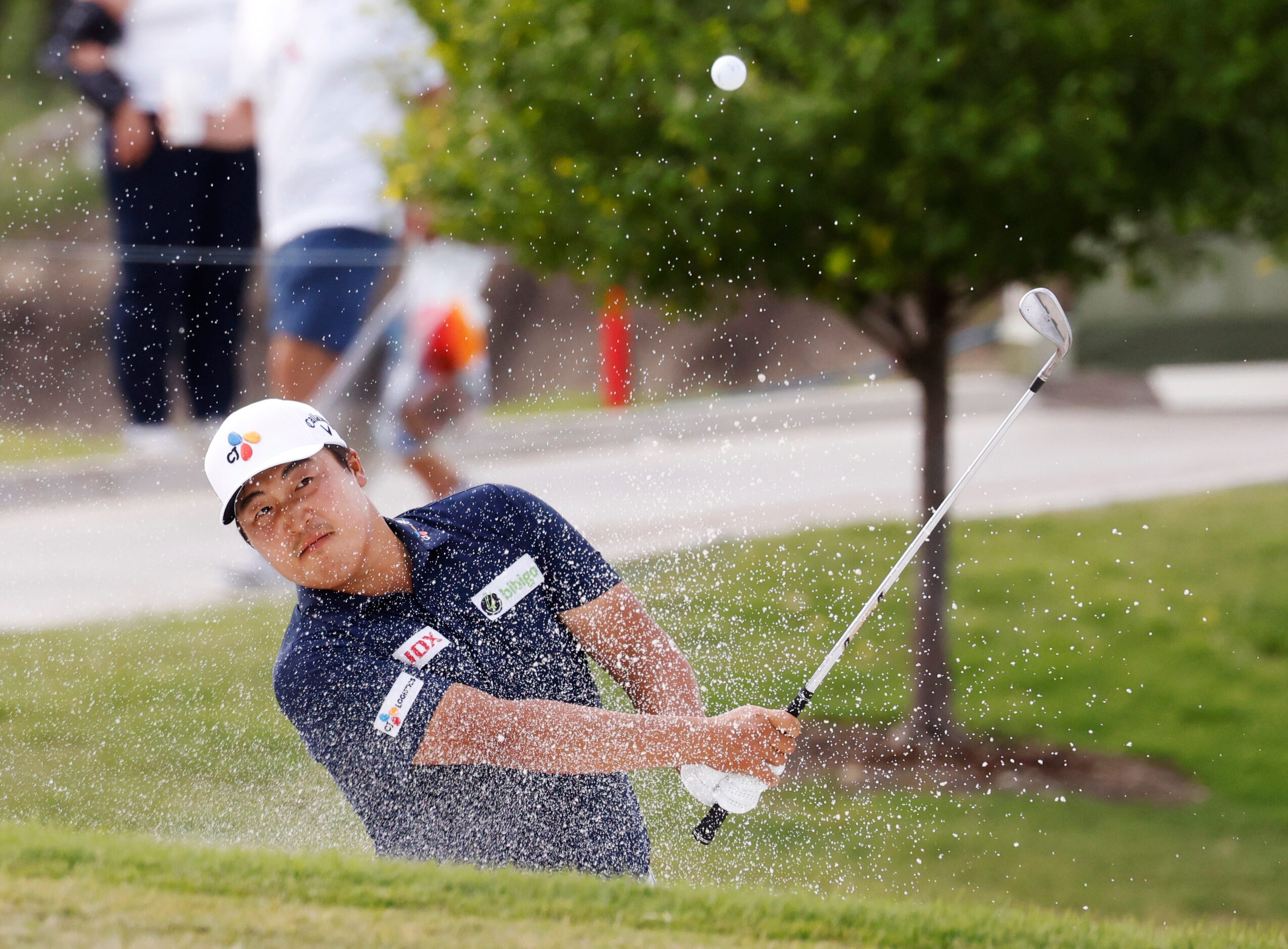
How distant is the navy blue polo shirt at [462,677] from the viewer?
272cm

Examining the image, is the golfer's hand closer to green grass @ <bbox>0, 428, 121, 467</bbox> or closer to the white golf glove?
→ the white golf glove

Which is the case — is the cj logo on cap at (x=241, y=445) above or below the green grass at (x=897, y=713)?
above

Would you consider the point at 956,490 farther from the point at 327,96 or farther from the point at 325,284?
the point at 327,96

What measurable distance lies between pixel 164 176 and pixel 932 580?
12.6ft

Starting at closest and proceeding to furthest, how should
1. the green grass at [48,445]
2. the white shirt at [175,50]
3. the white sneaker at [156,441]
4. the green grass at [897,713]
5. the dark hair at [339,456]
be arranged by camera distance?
the dark hair at [339,456] < the green grass at [897,713] < the white shirt at [175,50] < the white sneaker at [156,441] < the green grass at [48,445]

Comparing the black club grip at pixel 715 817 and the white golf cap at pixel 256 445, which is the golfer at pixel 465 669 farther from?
the black club grip at pixel 715 817

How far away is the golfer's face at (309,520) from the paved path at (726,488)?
3682 mm

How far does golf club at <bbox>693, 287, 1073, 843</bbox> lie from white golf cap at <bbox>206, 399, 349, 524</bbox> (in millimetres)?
983

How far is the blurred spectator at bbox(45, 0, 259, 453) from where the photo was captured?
696 centimetres

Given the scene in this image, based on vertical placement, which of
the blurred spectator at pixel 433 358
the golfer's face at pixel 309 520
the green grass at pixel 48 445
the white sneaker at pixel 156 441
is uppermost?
the golfer's face at pixel 309 520

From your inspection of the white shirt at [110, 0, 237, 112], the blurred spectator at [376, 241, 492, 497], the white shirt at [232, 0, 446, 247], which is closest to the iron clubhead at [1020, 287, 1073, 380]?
the blurred spectator at [376, 241, 492, 497]

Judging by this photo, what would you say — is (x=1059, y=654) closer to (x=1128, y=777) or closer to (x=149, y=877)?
(x=1128, y=777)

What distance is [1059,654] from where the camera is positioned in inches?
289

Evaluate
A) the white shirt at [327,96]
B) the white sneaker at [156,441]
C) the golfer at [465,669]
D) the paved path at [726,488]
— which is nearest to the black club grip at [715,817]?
the golfer at [465,669]
